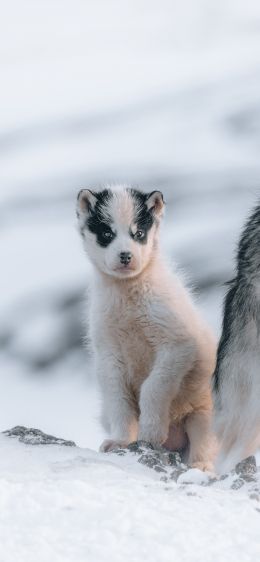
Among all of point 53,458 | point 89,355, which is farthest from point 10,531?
point 89,355

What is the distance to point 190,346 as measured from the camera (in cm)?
684

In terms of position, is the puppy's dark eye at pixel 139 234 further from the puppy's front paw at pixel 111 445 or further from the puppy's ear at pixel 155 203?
the puppy's front paw at pixel 111 445

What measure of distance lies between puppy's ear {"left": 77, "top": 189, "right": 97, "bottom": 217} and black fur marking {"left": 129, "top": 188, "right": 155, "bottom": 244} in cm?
25

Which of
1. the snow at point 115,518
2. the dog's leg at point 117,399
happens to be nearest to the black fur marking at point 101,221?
the dog's leg at point 117,399

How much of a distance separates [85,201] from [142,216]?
0.41 metres

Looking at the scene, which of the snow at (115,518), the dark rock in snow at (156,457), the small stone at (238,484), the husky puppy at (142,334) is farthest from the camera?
the husky puppy at (142,334)

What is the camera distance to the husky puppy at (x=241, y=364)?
6301 mm

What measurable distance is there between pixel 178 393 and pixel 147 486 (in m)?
1.92

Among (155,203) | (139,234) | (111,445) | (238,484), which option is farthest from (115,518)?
(155,203)

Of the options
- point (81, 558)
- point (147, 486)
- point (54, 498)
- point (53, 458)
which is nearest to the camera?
point (81, 558)

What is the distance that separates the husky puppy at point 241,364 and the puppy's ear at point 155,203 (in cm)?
74

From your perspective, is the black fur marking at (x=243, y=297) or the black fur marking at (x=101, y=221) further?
the black fur marking at (x=101, y=221)

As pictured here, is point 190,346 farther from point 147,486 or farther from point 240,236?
point 147,486

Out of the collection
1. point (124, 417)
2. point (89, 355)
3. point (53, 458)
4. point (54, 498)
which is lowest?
point (54, 498)
